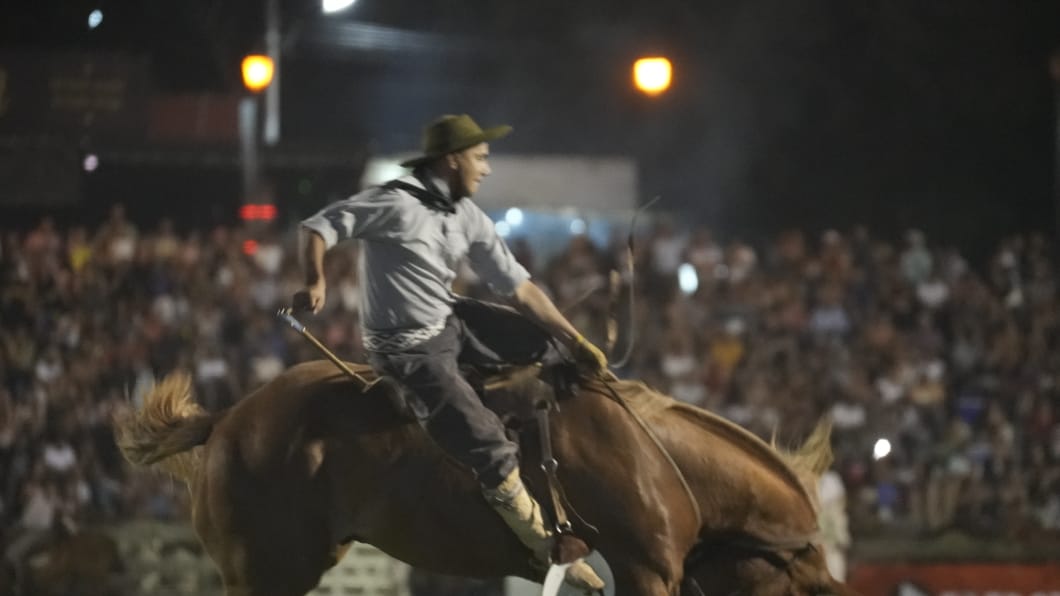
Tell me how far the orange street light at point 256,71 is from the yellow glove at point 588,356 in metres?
5.76

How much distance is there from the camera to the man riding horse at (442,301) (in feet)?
18.7

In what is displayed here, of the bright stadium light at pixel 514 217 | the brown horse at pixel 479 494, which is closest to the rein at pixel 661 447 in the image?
the brown horse at pixel 479 494

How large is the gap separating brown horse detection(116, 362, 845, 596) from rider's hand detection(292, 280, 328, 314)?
0.73 meters

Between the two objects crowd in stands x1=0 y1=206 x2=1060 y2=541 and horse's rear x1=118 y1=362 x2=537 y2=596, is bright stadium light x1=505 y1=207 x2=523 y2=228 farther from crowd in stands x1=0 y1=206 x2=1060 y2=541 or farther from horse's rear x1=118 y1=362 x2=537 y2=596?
horse's rear x1=118 y1=362 x2=537 y2=596

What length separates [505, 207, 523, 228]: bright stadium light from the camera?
17422 mm

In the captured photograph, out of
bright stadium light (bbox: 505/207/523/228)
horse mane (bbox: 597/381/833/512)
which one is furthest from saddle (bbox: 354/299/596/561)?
bright stadium light (bbox: 505/207/523/228)

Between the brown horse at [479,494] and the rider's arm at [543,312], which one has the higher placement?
the rider's arm at [543,312]

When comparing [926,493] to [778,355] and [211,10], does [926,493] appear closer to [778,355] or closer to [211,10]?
[778,355]

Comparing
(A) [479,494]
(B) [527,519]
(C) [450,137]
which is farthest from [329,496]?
(C) [450,137]

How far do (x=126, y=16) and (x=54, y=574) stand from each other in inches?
487

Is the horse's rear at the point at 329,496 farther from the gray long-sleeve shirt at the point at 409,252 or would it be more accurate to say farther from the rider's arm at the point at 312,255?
the rider's arm at the point at 312,255

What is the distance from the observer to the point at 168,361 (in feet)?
41.7

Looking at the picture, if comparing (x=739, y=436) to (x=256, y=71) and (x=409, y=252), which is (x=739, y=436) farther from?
(x=256, y=71)

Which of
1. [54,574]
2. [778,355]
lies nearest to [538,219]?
[778,355]
